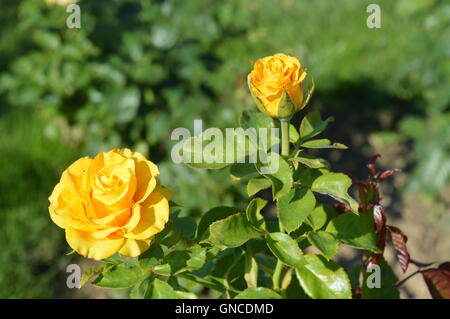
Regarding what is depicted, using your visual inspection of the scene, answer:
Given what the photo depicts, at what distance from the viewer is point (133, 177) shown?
34.0 inches

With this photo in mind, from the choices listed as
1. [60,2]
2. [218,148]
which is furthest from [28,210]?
[218,148]

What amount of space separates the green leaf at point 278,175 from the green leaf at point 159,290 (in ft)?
0.78

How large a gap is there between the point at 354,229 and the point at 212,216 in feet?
0.80

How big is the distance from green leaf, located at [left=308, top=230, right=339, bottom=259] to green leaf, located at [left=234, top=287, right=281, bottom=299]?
0.12m

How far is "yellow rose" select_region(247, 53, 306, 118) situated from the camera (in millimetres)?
923

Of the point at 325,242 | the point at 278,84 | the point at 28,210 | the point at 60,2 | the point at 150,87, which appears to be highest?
the point at 60,2

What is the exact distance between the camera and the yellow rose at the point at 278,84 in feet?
3.03

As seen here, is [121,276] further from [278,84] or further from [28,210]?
[28,210]

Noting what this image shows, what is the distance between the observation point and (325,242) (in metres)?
0.92

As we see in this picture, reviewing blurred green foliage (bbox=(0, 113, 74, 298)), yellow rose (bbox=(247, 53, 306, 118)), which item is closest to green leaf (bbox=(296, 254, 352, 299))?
yellow rose (bbox=(247, 53, 306, 118))

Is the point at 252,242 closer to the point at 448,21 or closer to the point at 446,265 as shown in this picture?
the point at 446,265

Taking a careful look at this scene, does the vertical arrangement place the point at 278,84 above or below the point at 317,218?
above

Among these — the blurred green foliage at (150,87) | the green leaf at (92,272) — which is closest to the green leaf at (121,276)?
the green leaf at (92,272)

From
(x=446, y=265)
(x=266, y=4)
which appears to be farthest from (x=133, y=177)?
(x=266, y=4)
